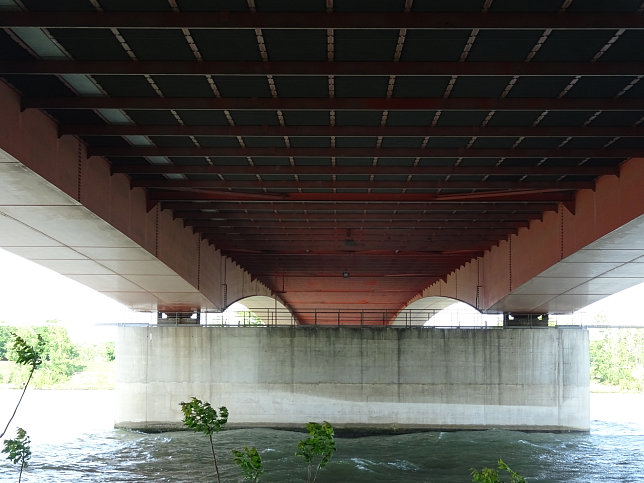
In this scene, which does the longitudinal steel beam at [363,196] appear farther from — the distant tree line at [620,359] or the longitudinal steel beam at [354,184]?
the distant tree line at [620,359]

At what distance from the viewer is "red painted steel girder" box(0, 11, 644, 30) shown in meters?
13.0

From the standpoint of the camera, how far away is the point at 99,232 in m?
23.5

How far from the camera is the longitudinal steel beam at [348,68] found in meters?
14.9

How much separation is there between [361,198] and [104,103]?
36.9ft

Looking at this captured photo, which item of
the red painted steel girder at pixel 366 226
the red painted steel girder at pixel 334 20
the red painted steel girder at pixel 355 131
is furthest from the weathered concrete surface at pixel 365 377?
the red painted steel girder at pixel 334 20

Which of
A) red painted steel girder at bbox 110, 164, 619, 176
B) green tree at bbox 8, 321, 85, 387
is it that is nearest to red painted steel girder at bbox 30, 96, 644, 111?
red painted steel girder at bbox 110, 164, 619, 176

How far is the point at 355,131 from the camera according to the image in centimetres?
1906

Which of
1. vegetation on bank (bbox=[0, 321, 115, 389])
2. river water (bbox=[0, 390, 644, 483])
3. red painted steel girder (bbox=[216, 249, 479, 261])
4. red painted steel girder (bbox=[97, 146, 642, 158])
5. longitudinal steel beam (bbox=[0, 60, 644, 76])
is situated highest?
longitudinal steel beam (bbox=[0, 60, 644, 76])

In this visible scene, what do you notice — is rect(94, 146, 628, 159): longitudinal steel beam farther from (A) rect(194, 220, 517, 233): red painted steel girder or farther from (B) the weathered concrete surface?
(B) the weathered concrete surface

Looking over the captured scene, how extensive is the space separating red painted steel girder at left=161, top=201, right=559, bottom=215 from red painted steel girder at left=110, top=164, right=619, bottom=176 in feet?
13.1

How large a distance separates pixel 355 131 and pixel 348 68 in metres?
4.12

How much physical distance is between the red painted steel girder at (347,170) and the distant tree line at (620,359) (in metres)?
91.0

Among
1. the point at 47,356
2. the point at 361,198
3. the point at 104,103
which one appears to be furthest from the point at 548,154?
the point at 47,356

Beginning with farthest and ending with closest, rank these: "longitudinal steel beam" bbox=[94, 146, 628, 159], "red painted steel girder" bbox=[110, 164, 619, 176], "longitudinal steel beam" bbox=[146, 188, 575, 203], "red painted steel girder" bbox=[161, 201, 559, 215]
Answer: "red painted steel girder" bbox=[161, 201, 559, 215] → "longitudinal steel beam" bbox=[146, 188, 575, 203] → "red painted steel girder" bbox=[110, 164, 619, 176] → "longitudinal steel beam" bbox=[94, 146, 628, 159]
